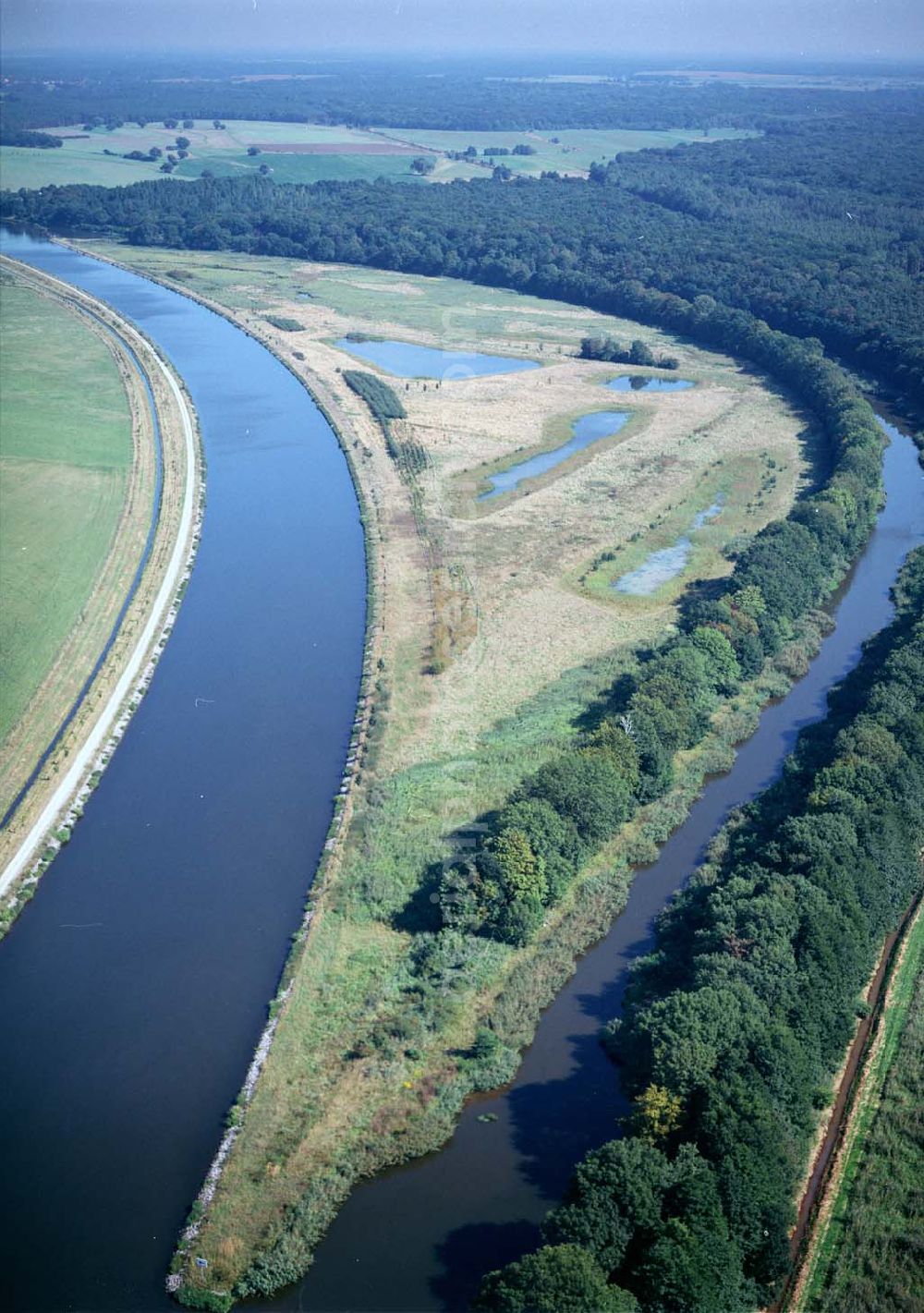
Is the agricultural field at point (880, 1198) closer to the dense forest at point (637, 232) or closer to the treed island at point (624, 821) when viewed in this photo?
the treed island at point (624, 821)

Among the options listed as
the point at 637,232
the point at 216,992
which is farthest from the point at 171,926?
the point at 637,232

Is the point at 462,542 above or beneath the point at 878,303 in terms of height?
beneath

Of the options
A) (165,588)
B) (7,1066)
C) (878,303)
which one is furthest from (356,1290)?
(878,303)

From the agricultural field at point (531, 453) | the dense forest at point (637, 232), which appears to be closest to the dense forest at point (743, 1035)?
the agricultural field at point (531, 453)

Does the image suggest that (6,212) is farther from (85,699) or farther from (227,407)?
(85,699)

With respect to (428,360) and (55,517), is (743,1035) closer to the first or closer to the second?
(55,517)

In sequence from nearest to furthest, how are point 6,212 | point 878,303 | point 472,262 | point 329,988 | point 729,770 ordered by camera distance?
1. point 329,988
2. point 729,770
3. point 878,303
4. point 472,262
5. point 6,212
